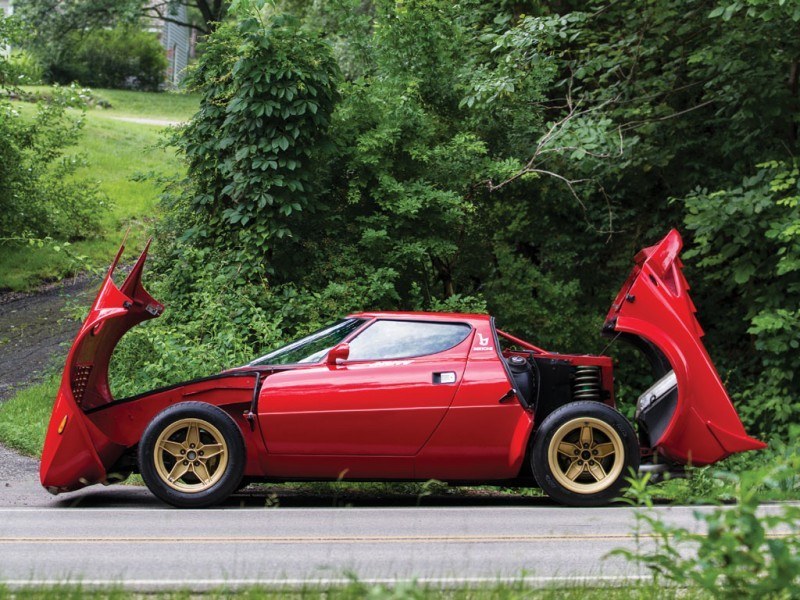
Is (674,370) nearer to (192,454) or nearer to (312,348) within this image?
(312,348)

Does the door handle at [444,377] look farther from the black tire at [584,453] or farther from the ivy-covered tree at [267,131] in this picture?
the ivy-covered tree at [267,131]

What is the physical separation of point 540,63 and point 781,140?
344 centimetres

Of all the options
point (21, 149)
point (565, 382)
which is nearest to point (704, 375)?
point (565, 382)

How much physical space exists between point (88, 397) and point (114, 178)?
19434mm

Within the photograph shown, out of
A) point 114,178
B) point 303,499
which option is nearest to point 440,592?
point 303,499

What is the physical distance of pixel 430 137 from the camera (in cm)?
1391

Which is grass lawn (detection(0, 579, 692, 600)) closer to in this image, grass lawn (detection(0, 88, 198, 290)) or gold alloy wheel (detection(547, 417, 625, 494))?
gold alloy wheel (detection(547, 417, 625, 494))

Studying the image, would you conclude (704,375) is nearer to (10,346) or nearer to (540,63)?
(540,63)

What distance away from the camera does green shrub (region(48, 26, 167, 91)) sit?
49.7 meters

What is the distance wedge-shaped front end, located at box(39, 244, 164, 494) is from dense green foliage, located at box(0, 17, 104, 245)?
9.40m

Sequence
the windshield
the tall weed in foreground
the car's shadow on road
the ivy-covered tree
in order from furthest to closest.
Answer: the ivy-covered tree < the car's shadow on road < the windshield < the tall weed in foreground

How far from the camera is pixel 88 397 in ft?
27.4

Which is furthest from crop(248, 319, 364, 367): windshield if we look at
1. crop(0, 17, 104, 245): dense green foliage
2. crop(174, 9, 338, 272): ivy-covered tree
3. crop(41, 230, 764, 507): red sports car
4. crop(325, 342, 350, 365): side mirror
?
crop(0, 17, 104, 245): dense green foliage

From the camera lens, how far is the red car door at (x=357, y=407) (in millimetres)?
7613
